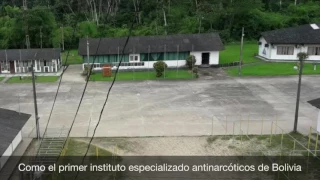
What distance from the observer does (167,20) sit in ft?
167

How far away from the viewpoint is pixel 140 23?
51.9 meters

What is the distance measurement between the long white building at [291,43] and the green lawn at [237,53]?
1.94 metres

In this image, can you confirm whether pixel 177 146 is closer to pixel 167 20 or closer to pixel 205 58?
pixel 205 58

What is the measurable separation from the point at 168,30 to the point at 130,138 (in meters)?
33.7

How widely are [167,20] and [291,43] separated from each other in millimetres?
19616

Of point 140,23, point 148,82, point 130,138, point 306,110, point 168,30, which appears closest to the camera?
point 130,138

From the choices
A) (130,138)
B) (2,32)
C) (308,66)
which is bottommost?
(130,138)

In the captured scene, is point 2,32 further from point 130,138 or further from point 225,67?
point 130,138

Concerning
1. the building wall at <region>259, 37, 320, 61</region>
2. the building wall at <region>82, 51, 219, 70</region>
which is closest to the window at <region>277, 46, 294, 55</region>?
the building wall at <region>259, 37, 320, 61</region>

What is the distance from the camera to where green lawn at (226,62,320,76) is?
31.8 meters

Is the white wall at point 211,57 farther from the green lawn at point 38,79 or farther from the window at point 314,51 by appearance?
the green lawn at point 38,79

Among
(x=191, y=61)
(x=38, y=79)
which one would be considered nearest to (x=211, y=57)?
(x=191, y=61)

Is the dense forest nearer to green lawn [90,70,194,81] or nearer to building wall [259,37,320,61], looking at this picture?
building wall [259,37,320,61]

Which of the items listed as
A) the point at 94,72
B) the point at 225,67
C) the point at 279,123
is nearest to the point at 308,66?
the point at 225,67
